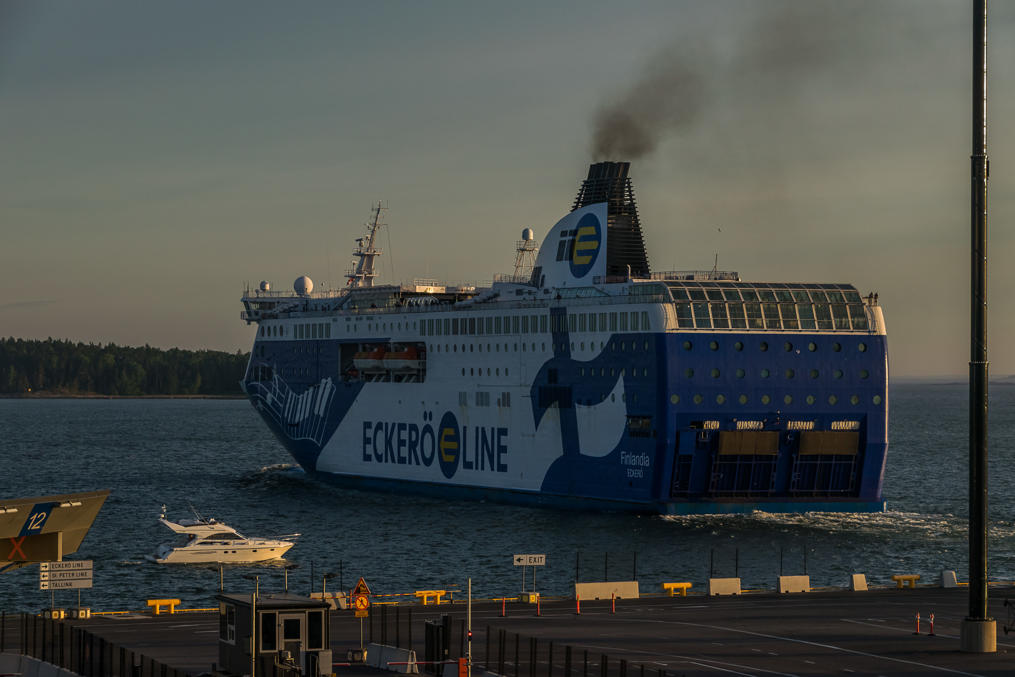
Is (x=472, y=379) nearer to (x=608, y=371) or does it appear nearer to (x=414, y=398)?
(x=414, y=398)

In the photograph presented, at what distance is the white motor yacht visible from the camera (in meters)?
68.6

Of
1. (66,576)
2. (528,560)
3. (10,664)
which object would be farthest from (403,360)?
(66,576)

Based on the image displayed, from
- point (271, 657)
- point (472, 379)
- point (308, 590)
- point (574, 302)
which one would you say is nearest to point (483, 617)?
point (271, 657)

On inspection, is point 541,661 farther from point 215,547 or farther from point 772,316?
point 772,316

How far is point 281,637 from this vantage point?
3136cm

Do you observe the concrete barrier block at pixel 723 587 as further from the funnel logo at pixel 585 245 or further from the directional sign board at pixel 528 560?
the funnel logo at pixel 585 245

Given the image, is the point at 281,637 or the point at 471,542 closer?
the point at 281,637

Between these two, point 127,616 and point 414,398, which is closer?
point 127,616

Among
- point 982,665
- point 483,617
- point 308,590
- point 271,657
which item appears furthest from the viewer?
point 308,590

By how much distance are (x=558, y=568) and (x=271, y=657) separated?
3306 cm

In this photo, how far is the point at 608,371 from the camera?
250 feet

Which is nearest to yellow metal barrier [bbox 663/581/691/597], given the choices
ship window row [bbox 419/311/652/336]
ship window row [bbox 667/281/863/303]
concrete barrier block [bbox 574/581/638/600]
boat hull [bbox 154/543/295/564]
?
concrete barrier block [bbox 574/581/638/600]

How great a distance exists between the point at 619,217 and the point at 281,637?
179 feet

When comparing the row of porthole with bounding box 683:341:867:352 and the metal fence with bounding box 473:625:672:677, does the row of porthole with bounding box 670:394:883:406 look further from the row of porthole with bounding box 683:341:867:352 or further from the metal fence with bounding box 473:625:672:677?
the metal fence with bounding box 473:625:672:677
